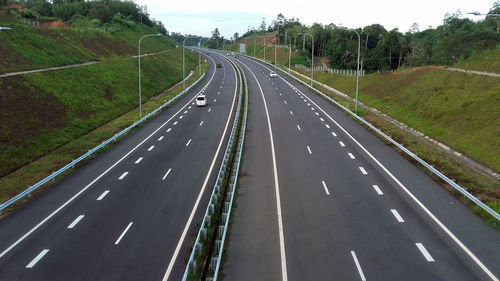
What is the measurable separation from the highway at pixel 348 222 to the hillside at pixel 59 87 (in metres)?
17.3

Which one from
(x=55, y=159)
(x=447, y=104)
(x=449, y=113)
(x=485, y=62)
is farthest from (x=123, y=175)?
(x=485, y=62)

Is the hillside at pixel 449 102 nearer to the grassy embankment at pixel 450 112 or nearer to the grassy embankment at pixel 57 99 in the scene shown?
the grassy embankment at pixel 450 112

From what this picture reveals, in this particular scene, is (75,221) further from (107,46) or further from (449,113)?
(107,46)

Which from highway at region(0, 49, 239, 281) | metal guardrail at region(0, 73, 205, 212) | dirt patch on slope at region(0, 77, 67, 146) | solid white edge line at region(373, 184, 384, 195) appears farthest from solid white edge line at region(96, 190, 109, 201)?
solid white edge line at region(373, 184, 384, 195)

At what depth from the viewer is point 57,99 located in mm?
42406

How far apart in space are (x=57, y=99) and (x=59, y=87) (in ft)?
13.0

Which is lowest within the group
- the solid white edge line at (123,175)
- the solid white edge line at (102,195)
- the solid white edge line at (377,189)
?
the solid white edge line at (102,195)

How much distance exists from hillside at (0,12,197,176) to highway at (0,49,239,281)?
6.68 metres

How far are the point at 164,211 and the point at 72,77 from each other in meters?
38.1

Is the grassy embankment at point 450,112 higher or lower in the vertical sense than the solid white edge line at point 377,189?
higher

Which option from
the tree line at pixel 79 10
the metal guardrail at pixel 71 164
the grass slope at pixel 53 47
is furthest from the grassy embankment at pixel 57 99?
the tree line at pixel 79 10

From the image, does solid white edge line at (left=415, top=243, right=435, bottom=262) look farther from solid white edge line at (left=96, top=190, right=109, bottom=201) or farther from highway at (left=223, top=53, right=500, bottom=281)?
solid white edge line at (left=96, top=190, right=109, bottom=201)

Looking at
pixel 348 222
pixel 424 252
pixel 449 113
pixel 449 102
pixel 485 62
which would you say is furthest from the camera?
pixel 485 62

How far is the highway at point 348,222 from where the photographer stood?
14258 mm
